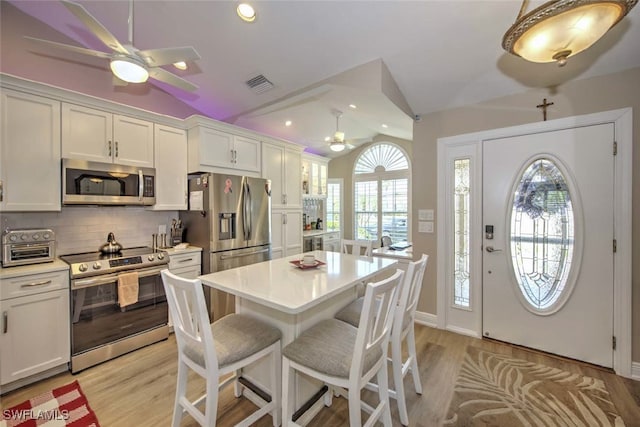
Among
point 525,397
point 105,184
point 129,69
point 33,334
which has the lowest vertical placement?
point 525,397

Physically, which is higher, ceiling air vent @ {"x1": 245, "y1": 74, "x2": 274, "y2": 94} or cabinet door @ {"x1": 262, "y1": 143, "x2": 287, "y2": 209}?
ceiling air vent @ {"x1": 245, "y1": 74, "x2": 274, "y2": 94}

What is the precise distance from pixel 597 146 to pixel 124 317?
4.64 metres

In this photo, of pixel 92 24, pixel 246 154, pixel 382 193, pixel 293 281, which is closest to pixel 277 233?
pixel 246 154

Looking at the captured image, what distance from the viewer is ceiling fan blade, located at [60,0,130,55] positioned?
55.6 inches

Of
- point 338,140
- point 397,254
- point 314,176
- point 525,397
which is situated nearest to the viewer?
point 525,397

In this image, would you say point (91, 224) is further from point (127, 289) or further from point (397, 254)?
point (397, 254)

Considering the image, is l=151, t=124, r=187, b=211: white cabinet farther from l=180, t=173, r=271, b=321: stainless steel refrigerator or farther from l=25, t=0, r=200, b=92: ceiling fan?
l=25, t=0, r=200, b=92: ceiling fan

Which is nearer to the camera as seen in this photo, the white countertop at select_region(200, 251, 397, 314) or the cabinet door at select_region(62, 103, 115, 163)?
the white countertop at select_region(200, 251, 397, 314)

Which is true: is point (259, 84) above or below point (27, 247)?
above

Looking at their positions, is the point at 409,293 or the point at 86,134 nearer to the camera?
the point at 409,293

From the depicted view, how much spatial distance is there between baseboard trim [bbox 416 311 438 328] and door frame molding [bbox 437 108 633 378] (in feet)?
0.16

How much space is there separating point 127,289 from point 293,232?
7.78ft

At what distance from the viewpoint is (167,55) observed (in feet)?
5.85

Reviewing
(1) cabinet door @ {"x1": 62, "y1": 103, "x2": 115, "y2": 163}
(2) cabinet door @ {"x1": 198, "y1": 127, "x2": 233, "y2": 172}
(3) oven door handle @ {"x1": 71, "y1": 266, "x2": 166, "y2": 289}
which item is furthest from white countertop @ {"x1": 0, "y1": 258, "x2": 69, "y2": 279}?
(2) cabinet door @ {"x1": 198, "y1": 127, "x2": 233, "y2": 172}
